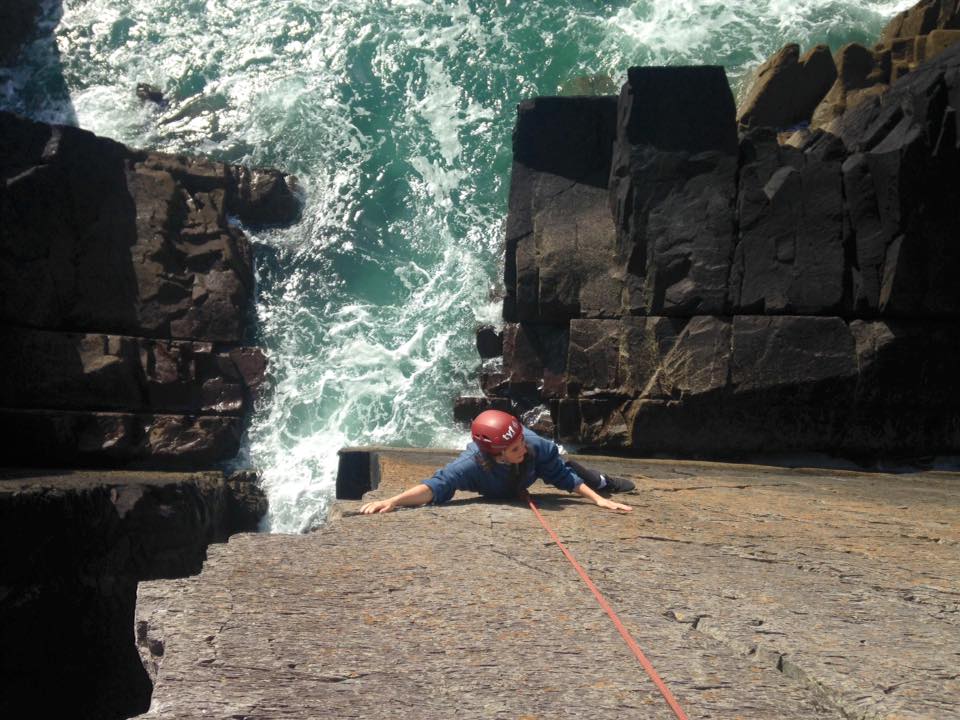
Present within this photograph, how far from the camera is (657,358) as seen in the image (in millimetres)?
9383

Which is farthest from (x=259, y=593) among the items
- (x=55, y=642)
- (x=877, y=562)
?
(x=55, y=642)

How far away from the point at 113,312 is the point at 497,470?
23.1 feet

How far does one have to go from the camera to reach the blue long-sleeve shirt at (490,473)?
5.02 meters

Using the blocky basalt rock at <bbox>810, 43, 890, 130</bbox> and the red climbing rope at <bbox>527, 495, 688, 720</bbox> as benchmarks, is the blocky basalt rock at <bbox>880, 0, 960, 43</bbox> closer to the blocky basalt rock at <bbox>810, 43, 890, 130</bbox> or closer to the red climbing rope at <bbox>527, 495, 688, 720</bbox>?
the blocky basalt rock at <bbox>810, 43, 890, 130</bbox>

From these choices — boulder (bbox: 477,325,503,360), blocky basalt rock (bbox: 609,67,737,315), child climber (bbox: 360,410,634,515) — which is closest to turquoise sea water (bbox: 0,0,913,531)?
boulder (bbox: 477,325,503,360)

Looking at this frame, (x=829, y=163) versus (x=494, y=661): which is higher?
(x=829, y=163)

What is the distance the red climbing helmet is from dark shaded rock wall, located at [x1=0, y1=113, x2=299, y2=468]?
251 inches

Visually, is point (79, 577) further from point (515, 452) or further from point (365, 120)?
point (365, 120)

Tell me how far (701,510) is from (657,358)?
13.1 feet

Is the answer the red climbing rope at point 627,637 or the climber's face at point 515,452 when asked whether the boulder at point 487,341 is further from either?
the red climbing rope at point 627,637

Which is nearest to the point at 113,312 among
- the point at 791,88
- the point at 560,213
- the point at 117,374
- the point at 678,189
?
the point at 117,374

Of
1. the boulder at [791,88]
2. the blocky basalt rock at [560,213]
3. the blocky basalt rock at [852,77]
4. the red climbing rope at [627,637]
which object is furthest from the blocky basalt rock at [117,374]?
the blocky basalt rock at [852,77]

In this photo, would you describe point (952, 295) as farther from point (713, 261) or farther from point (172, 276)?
point (172, 276)

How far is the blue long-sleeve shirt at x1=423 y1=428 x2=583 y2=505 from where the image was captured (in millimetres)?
5016
